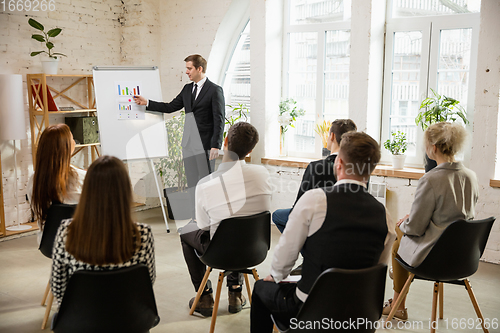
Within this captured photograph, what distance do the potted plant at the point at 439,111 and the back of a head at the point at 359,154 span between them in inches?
102

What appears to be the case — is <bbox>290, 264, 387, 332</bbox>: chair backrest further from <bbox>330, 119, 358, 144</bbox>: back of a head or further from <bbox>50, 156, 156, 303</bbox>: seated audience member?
<bbox>330, 119, 358, 144</bbox>: back of a head

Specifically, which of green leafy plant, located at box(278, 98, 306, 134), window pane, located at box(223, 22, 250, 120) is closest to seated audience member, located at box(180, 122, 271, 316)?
green leafy plant, located at box(278, 98, 306, 134)

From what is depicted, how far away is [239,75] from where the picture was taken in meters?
5.96

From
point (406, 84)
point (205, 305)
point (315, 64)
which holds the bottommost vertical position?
point (205, 305)

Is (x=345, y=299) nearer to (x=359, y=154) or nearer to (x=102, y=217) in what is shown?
(x=359, y=154)

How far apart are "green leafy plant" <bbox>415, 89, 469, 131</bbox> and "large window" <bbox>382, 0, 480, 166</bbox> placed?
0.10 metres

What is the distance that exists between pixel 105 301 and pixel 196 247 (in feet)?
3.87

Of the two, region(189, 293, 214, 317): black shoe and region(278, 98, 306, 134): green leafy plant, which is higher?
region(278, 98, 306, 134): green leafy plant

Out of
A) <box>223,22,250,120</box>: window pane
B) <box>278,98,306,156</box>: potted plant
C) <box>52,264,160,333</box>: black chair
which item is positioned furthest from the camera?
<box>223,22,250,120</box>: window pane

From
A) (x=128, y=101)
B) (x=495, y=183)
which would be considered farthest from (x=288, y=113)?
(x=495, y=183)

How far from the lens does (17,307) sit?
316 cm

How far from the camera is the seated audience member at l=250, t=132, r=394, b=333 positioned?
1.77 m

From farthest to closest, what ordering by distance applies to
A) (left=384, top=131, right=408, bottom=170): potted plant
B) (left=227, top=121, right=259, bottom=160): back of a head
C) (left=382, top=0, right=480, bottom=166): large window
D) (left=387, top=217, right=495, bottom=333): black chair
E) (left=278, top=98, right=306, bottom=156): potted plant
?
(left=278, top=98, right=306, bottom=156): potted plant, (left=384, top=131, right=408, bottom=170): potted plant, (left=382, top=0, right=480, bottom=166): large window, (left=227, top=121, right=259, bottom=160): back of a head, (left=387, top=217, right=495, bottom=333): black chair

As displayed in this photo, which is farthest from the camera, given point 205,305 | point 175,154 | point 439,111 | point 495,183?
point 175,154
